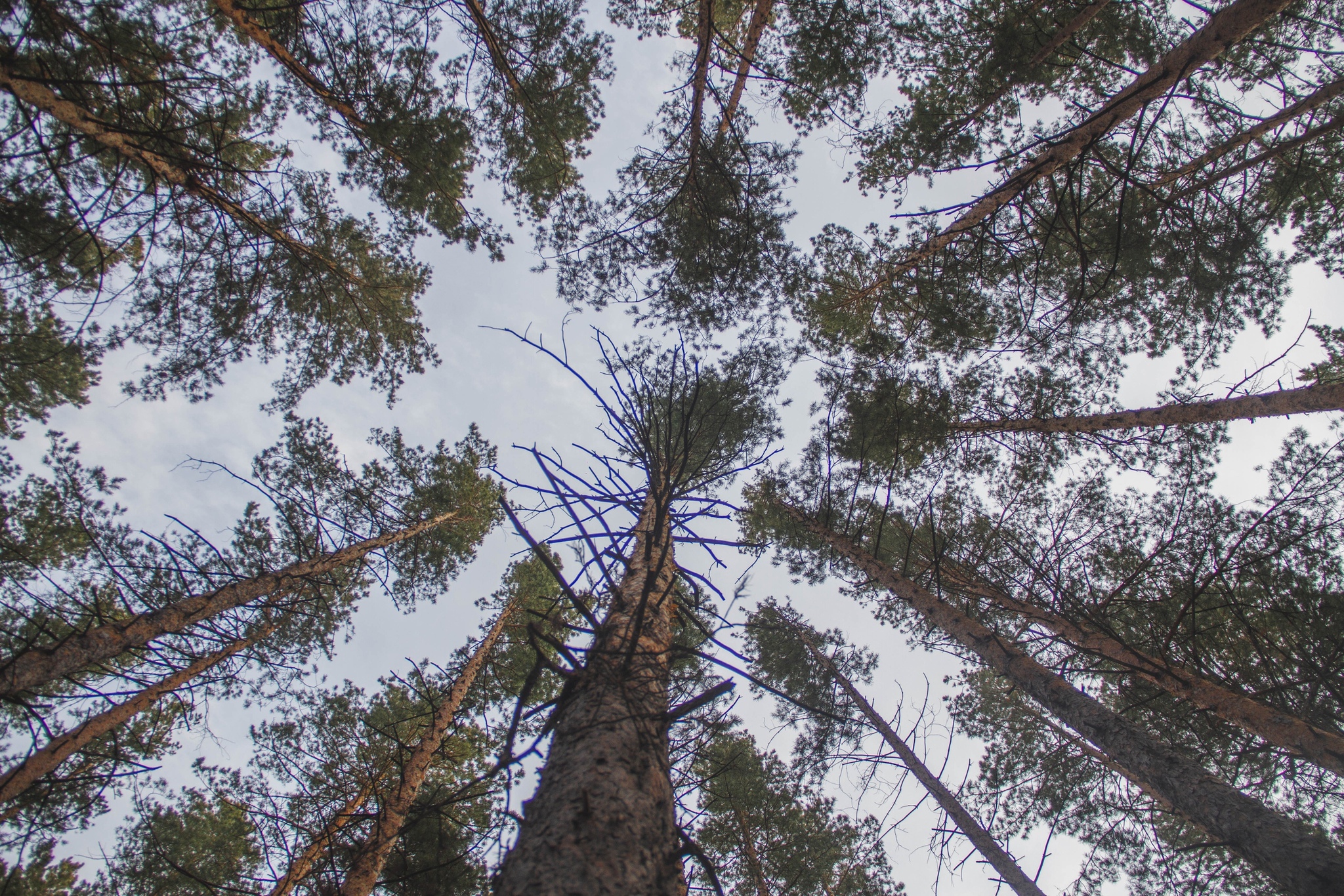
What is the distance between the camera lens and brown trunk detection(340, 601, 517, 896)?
12.9ft

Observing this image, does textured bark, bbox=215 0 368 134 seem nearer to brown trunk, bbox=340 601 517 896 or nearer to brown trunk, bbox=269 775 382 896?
brown trunk, bbox=340 601 517 896

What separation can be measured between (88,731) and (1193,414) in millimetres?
11727

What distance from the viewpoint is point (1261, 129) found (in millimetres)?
5777

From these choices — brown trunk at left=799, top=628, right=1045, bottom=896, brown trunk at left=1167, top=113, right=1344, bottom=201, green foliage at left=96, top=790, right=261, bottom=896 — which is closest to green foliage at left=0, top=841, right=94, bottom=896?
green foliage at left=96, top=790, right=261, bottom=896

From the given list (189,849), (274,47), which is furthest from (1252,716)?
(189,849)

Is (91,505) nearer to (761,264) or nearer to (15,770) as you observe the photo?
(15,770)

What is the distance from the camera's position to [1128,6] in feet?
21.1

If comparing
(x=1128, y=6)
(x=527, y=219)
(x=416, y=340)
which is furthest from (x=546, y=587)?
(x=1128, y=6)

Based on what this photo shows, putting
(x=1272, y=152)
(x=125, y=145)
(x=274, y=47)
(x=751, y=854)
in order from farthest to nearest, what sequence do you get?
(x=751, y=854) → (x=1272, y=152) → (x=274, y=47) → (x=125, y=145)

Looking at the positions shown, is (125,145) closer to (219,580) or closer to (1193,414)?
(219,580)

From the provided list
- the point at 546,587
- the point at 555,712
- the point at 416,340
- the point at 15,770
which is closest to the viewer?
the point at 555,712

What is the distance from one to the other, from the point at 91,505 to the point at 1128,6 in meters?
15.2

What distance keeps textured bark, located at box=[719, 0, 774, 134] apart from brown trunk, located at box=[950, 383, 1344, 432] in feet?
18.4

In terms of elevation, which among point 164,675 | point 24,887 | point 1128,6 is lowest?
point 24,887
